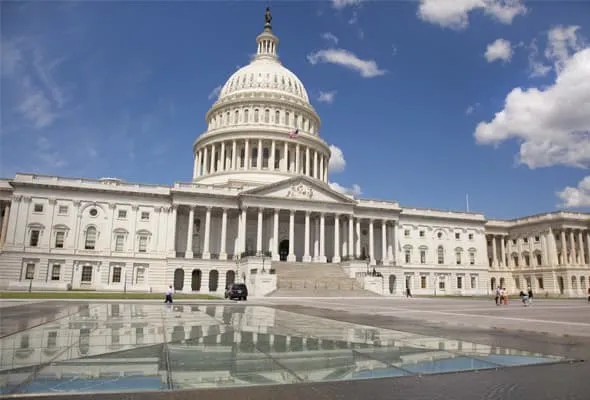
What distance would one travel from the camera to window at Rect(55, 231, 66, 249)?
219 ft

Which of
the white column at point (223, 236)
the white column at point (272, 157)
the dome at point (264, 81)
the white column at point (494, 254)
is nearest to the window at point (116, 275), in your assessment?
the white column at point (223, 236)

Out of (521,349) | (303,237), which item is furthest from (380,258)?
(521,349)

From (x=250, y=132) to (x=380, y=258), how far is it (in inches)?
1380

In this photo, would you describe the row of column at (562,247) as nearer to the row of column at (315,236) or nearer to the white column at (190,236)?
the row of column at (315,236)

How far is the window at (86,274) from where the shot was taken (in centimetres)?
6712

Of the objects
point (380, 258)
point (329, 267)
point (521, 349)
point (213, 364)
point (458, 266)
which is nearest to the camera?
point (213, 364)

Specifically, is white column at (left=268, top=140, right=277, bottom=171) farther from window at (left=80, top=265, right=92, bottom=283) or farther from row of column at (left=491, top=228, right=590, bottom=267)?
row of column at (left=491, top=228, right=590, bottom=267)

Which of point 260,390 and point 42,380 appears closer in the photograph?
point 260,390

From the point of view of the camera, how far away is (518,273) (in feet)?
318

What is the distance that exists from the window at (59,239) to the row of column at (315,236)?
18221mm

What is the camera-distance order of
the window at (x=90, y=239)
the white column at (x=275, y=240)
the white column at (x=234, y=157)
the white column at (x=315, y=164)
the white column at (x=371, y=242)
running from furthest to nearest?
1. the white column at (x=315, y=164)
2. the white column at (x=234, y=157)
3. the white column at (x=371, y=242)
4. the white column at (x=275, y=240)
5. the window at (x=90, y=239)

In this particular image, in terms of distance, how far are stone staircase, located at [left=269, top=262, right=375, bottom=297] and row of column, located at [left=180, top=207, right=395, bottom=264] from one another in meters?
5.08

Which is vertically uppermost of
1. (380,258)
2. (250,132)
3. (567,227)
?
(250,132)

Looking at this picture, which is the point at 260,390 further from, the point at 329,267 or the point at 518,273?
the point at 518,273
